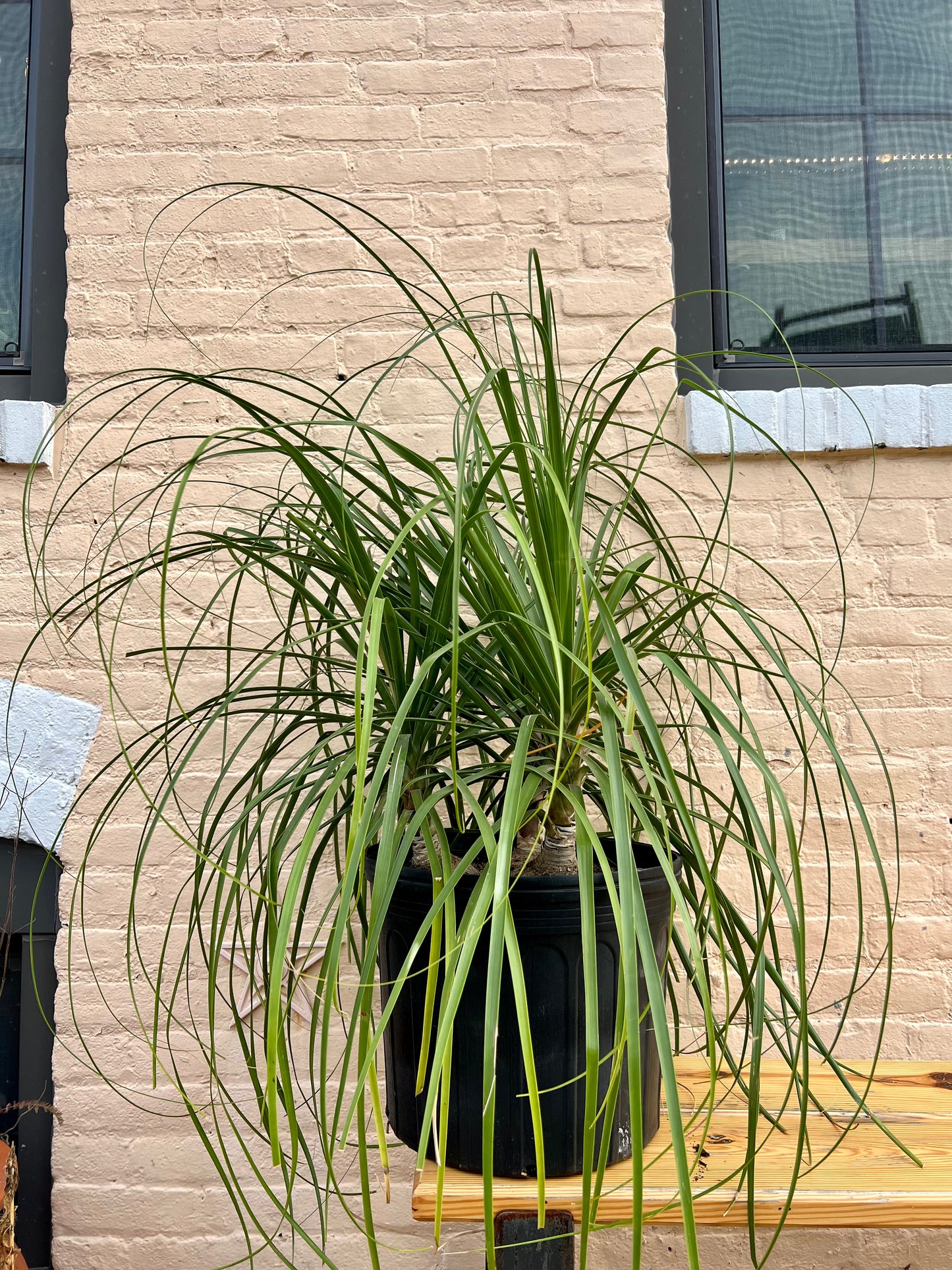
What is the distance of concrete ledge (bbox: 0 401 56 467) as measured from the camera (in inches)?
60.2

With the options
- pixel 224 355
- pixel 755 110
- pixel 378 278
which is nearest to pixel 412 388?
pixel 378 278

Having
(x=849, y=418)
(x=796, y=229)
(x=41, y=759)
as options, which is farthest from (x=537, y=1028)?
(x=796, y=229)

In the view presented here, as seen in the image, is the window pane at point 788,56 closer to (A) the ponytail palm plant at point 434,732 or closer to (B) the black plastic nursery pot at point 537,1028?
(A) the ponytail palm plant at point 434,732

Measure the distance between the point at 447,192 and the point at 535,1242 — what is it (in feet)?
4.68

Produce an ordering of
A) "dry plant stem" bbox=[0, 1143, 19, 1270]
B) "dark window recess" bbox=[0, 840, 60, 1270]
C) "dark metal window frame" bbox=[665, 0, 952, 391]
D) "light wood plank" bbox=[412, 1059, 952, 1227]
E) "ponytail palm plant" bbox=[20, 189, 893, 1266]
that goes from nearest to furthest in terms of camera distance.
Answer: "ponytail palm plant" bbox=[20, 189, 893, 1266] → "light wood plank" bbox=[412, 1059, 952, 1227] → "dry plant stem" bbox=[0, 1143, 19, 1270] → "dark window recess" bbox=[0, 840, 60, 1270] → "dark metal window frame" bbox=[665, 0, 952, 391]

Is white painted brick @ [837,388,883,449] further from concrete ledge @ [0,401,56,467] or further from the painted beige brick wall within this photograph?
concrete ledge @ [0,401,56,467]

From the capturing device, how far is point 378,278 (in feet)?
5.20

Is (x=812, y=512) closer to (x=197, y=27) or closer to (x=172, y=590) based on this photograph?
(x=172, y=590)

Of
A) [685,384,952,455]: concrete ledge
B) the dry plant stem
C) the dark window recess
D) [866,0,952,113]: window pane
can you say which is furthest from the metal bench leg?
[866,0,952,113]: window pane

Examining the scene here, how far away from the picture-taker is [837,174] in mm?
1673

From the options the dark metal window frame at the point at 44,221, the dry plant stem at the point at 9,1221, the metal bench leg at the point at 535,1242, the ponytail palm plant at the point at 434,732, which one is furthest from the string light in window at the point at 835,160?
the dry plant stem at the point at 9,1221

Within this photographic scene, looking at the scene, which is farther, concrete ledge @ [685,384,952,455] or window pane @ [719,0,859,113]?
window pane @ [719,0,859,113]

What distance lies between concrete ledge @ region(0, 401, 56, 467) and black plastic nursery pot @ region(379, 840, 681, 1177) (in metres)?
0.98

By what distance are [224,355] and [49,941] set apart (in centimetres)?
95
